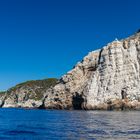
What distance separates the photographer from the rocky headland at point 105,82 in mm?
143250

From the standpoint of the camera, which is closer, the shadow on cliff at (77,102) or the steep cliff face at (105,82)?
the steep cliff face at (105,82)

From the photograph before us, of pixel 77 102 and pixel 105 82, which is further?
pixel 77 102

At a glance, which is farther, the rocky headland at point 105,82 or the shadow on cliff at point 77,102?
the shadow on cliff at point 77,102

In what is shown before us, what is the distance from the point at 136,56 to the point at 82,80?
26.5m

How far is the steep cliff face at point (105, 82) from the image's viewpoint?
470ft

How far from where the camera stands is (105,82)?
15100cm

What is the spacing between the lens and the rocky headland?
470 ft

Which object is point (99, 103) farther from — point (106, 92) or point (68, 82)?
point (68, 82)

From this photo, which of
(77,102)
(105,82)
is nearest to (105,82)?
(105,82)

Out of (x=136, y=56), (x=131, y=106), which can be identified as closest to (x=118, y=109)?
(x=131, y=106)

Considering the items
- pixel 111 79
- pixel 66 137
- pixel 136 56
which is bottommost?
pixel 66 137

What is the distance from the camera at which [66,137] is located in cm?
4188

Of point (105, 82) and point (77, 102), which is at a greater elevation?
point (105, 82)

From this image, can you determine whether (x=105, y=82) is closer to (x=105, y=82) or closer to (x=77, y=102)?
(x=105, y=82)
